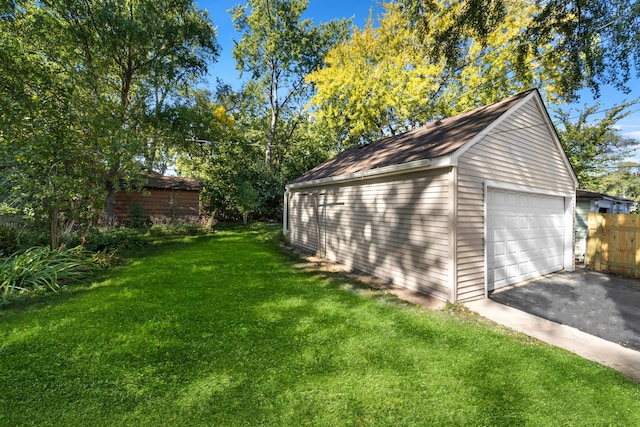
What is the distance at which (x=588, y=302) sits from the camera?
512cm

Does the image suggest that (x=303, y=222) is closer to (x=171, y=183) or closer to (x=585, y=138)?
(x=171, y=183)

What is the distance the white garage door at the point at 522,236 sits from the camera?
18.7ft

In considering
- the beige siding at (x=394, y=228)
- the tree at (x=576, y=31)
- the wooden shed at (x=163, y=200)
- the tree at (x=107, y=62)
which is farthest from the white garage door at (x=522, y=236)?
the wooden shed at (x=163, y=200)

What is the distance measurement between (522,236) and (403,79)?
41.8 feet

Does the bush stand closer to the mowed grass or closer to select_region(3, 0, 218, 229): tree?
select_region(3, 0, 218, 229): tree

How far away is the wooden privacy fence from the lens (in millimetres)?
6859

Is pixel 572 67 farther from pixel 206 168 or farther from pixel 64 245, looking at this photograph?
pixel 206 168

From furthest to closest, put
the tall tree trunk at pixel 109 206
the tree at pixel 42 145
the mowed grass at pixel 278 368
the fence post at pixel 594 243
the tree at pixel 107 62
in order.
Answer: the tall tree trunk at pixel 109 206
the fence post at pixel 594 243
the tree at pixel 107 62
the tree at pixel 42 145
the mowed grass at pixel 278 368

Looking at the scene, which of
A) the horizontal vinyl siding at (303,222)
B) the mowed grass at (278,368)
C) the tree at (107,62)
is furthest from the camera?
the horizontal vinyl siding at (303,222)

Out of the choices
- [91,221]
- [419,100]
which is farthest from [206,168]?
[419,100]

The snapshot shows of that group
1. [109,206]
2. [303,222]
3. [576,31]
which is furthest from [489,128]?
[109,206]

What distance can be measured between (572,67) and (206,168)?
58.4ft

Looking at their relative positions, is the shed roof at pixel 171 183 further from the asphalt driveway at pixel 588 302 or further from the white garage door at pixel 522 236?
the asphalt driveway at pixel 588 302

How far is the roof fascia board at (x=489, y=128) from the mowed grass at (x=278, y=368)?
9.10 feet
